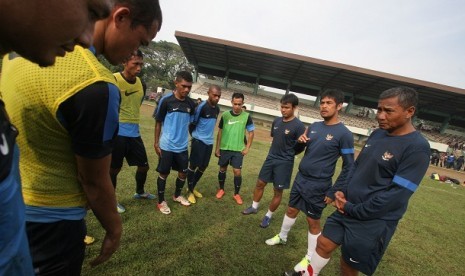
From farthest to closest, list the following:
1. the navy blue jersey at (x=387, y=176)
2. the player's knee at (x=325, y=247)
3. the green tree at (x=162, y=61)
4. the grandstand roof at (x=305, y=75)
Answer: the green tree at (x=162, y=61)
the grandstand roof at (x=305, y=75)
the player's knee at (x=325, y=247)
the navy blue jersey at (x=387, y=176)

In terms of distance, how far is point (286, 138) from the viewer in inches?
193

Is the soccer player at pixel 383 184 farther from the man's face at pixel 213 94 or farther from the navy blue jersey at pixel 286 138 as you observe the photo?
the man's face at pixel 213 94

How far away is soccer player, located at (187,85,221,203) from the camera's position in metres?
5.63

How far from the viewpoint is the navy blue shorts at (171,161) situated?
4789 millimetres

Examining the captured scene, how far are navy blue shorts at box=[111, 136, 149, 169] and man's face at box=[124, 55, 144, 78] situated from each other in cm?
105

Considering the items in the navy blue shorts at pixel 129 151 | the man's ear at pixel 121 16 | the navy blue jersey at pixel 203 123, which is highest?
the man's ear at pixel 121 16

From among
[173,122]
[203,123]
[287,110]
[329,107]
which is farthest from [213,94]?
[329,107]

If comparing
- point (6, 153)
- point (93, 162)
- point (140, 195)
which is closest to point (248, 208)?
point (140, 195)

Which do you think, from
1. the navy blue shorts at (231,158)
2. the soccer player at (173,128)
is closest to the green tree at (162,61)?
the navy blue shorts at (231,158)

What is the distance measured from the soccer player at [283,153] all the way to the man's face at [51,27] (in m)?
4.38

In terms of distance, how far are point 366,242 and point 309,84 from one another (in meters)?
35.4

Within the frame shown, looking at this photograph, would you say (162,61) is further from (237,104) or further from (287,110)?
(287,110)

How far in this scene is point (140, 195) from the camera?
4980 millimetres

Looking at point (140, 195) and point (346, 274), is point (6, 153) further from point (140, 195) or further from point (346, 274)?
point (140, 195)
